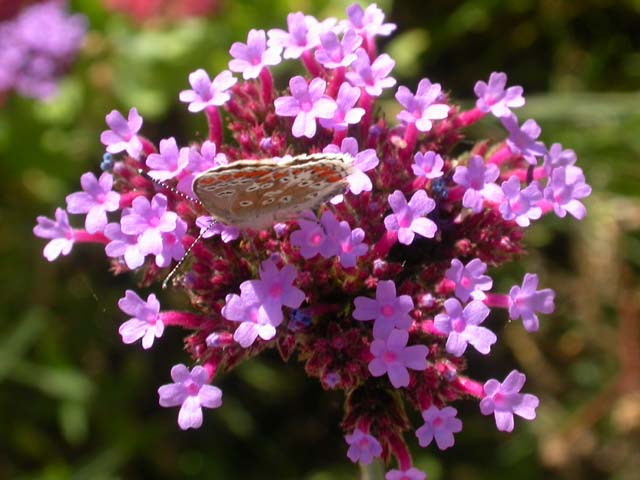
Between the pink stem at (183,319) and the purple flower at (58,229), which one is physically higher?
the purple flower at (58,229)

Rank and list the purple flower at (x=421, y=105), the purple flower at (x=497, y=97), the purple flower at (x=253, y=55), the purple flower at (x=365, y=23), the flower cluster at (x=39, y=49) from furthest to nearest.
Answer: the flower cluster at (x=39, y=49)
the purple flower at (x=365, y=23)
the purple flower at (x=497, y=97)
the purple flower at (x=253, y=55)
the purple flower at (x=421, y=105)

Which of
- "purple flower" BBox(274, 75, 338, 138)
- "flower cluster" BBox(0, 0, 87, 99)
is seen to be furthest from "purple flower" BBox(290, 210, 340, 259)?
"flower cluster" BBox(0, 0, 87, 99)

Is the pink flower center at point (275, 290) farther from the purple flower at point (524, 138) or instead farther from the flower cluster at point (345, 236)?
the purple flower at point (524, 138)

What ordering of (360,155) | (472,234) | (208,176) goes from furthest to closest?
(472,234) < (360,155) < (208,176)

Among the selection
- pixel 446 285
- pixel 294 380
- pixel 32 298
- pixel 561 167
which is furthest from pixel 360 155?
pixel 32 298

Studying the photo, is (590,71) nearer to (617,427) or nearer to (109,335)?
(617,427)

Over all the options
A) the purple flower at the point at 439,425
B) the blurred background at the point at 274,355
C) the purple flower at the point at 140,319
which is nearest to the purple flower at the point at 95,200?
the purple flower at the point at 140,319
